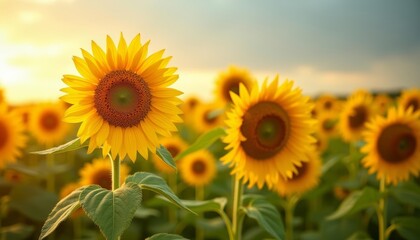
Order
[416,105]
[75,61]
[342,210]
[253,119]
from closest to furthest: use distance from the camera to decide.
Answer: [75,61], [253,119], [342,210], [416,105]

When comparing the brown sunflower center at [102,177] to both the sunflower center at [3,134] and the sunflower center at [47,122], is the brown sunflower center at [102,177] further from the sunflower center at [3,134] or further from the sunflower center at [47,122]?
the sunflower center at [47,122]

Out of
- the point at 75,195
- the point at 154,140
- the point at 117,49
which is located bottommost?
the point at 75,195

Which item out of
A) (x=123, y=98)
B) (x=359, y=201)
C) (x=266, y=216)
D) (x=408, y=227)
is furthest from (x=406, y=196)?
(x=123, y=98)

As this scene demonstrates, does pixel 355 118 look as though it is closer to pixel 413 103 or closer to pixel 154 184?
pixel 413 103

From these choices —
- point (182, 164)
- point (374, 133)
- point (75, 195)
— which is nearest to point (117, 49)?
point (75, 195)

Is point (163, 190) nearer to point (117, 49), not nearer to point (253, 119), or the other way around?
point (117, 49)

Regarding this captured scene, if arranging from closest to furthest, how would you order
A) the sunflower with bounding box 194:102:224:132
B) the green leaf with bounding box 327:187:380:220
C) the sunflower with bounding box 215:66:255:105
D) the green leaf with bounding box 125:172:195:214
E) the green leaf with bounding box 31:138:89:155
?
the green leaf with bounding box 125:172:195:214 → the green leaf with bounding box 31:138:89:155 → the green leaf with bounding box 327:187:380:220 → the sunflower with bounding box 215:66:255:105 → the sunflower with bounding box 194:102:224:132

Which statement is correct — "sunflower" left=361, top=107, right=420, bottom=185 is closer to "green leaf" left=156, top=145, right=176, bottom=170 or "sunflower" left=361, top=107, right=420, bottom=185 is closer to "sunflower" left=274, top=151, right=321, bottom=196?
"sunflower" left=274, top=151, right=321, bottom=196

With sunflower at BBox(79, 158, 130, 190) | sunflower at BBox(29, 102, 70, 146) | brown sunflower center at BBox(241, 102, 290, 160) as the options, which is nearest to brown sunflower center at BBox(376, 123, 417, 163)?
brown sunflower center at BBox(241, 102, 290, 160)
